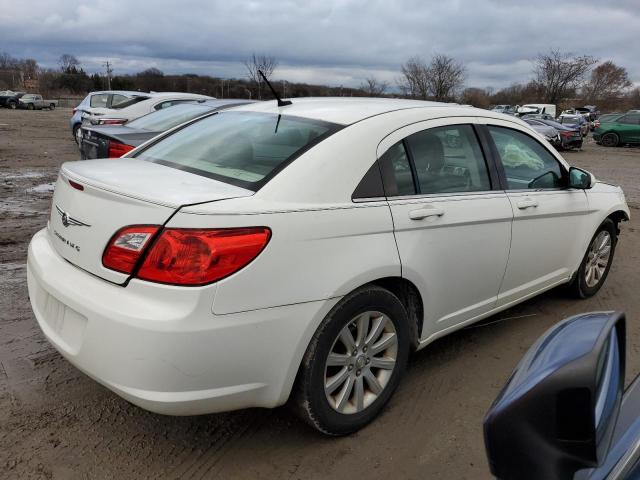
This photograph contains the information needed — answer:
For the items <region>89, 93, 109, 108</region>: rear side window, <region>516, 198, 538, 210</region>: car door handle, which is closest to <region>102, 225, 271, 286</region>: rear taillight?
<region>516, 198, 538, 210</region>: car door handle

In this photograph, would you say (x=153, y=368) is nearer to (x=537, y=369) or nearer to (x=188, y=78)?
(x=537, y=369)

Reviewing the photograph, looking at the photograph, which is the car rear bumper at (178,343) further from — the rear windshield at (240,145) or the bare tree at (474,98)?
the bare tree at (474,98)

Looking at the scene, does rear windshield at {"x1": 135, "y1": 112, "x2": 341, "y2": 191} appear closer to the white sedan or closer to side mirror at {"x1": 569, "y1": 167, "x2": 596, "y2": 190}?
the white sedan

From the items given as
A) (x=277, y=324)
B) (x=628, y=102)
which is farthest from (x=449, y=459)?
(x=628, y=102)

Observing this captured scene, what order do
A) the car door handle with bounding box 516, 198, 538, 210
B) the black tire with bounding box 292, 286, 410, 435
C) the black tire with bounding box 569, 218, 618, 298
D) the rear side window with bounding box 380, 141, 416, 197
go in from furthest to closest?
the black tire with bounding box 569, 218, 618, 298, the car door handle with bounding box 516, 198, 538, 210, the rear side window with bounding box 380, 141, 416, 197, the black tire with bounding box 292, 286, 410, 435

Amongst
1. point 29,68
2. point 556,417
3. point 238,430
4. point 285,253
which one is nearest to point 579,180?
point 285,253

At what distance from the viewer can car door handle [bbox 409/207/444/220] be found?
2730mm

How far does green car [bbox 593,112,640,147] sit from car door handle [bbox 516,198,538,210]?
86.6 feet

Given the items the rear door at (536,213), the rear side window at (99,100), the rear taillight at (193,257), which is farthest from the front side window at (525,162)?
the rear side window at (99,100)

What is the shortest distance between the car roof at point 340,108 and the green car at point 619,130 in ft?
86.5

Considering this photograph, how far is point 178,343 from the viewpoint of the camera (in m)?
2.04

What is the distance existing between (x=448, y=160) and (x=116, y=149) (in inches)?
163

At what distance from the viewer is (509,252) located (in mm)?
3393

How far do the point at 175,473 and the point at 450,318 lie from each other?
5.55 feet
